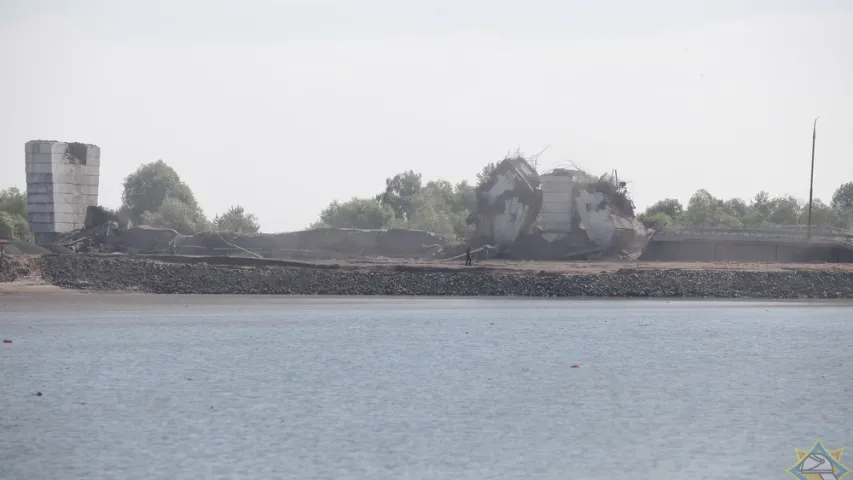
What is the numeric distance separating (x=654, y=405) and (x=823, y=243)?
172 feet

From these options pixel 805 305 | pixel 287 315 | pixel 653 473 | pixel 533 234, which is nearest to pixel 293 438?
pixel 653 473

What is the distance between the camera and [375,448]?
1542 cm

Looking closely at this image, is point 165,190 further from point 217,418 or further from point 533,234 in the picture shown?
point 217,418

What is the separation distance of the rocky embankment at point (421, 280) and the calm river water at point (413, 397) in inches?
467

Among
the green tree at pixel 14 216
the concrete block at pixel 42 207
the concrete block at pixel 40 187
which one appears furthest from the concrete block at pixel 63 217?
the green tree at pixel 14 216

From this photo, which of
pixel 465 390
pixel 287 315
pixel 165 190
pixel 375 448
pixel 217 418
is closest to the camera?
pixel 375 448

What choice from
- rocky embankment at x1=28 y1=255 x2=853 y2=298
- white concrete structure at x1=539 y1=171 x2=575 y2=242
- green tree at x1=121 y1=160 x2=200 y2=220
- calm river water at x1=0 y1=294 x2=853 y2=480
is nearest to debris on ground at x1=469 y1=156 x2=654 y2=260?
white concrete structure at x1=539 y1=171 x2=575 y2=242

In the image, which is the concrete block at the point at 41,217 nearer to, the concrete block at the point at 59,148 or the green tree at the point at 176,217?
the concrete block at the point at 59,148

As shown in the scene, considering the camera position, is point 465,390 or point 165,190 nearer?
point 465,390

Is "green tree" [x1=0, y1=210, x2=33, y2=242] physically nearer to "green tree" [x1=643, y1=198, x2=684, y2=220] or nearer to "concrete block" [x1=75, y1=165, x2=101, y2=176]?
"concrete block" [x1=75, y1=165, x2=101, y2=176]

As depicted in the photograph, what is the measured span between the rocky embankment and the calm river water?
11869 millimetres

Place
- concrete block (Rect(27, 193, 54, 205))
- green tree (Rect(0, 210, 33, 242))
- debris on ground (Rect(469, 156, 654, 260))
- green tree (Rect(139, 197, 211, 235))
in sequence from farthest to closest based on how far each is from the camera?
green tree (Rect(139, 197, 211, 235))
green tree (Rect(0, 210, 33, 242))
debris on ground (Rect(469, 156, 654, 260))
concrete block (Rect(27, 193, 54, 205))

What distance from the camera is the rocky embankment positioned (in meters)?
49.6

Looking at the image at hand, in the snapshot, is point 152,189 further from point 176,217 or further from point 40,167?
point 40,167
